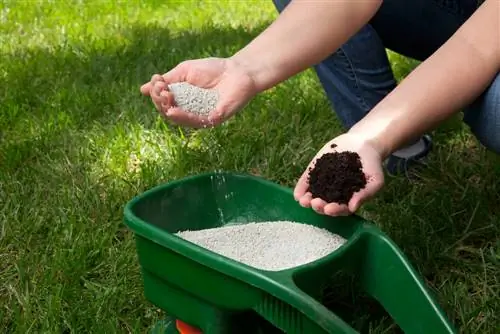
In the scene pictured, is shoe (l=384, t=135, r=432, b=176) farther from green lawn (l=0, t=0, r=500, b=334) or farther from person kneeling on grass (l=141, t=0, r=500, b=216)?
person kneeling on grass (l=141, t=0, r=500, b=216)

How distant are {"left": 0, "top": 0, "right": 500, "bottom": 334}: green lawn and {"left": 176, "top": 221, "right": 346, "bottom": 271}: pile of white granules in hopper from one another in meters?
0.14

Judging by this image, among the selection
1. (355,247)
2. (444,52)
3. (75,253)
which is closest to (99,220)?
(75,253)

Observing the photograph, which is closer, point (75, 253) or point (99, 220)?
point (75, 253)

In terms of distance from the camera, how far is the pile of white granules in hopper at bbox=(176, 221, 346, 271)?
1047mm

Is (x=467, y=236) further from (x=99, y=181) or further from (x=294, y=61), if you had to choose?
(x=99, y=181)

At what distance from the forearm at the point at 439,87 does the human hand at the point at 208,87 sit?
0.18m

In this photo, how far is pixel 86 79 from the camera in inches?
82.0

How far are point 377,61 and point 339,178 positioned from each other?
23.3 inches

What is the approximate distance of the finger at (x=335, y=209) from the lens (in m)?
1.02

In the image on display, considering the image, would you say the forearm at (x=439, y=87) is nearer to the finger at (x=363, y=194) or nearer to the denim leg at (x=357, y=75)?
the finger at (x=363, y=194)

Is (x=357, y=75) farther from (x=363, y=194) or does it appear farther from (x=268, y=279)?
(x=268, y=279)

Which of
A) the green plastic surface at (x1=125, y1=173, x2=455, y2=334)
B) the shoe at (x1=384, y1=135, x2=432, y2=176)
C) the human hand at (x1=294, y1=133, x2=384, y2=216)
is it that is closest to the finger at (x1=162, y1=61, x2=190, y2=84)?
the green plastic surface at (x1=125, y1=173, x2=455, y2=334)

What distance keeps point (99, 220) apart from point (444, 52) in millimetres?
658

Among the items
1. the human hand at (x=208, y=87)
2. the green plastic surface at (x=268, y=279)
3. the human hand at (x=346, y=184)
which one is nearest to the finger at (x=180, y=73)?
the human hand at (x=208, y=87)
